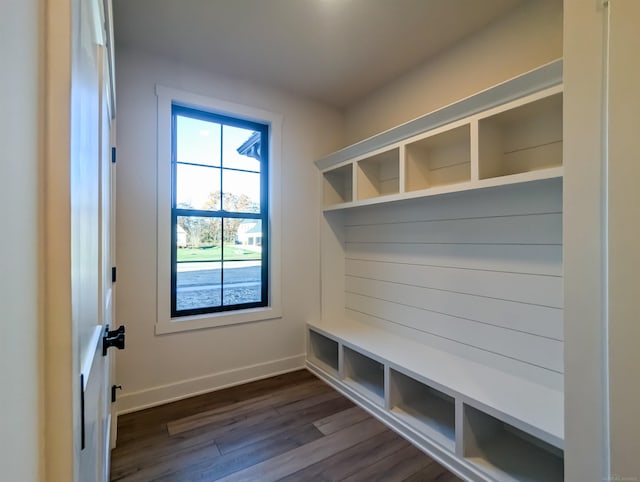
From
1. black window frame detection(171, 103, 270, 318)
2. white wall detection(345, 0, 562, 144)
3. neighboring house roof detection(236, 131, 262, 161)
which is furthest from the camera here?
neighboring house roof detection(236, 131, 262, 161)

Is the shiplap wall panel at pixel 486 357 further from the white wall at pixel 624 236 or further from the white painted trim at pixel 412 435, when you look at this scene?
the white wall at pixel 624 236

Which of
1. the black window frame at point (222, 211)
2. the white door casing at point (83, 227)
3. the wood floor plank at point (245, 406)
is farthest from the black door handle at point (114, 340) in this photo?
the black window frame at point (222, 211)

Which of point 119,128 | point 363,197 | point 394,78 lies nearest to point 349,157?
point 363,197

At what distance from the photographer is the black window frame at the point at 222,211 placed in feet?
8.16

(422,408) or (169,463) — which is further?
(422,408)

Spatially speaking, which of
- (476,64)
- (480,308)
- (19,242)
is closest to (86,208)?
(19,242)

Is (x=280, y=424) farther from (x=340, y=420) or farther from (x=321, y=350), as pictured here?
(x=321, y=350)

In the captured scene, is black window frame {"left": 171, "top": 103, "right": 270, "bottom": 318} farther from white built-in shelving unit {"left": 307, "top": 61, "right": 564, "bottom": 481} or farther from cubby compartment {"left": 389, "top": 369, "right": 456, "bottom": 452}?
cubby compartment {"left": 389, "top": 369, "right": 456, "bottom": 452}

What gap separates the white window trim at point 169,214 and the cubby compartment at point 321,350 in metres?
0.44

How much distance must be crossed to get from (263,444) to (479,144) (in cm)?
223

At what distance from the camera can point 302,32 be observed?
82.3 inches

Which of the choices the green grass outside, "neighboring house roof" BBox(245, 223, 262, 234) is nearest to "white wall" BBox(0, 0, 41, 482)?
the green grass outside

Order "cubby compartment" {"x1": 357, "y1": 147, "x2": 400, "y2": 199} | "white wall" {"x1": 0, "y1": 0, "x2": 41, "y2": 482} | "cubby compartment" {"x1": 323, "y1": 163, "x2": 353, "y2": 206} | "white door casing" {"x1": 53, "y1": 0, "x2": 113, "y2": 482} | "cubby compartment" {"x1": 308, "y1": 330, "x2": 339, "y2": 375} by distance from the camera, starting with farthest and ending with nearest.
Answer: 1. "cubby compartment" {"x1": 323, "y1": 163, "x2": 353, "y2": 206}
2. "cubby compartment" {"x1": 308, "y1": 330, "x2": 339, "y2": 375}
3. "cubby compartment" {"x1": 357, "y1": 147, "x2": 400, "y2": 199}
4. "white door casing" {"x1": 53, "y1": 0, "x2": 113, "y2": 482}
5. "white wall" {"x1": 0, "y1": 0, "x2": 41, "y2": 482}

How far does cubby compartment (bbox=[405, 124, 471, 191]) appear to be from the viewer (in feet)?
Answer: 6.93
